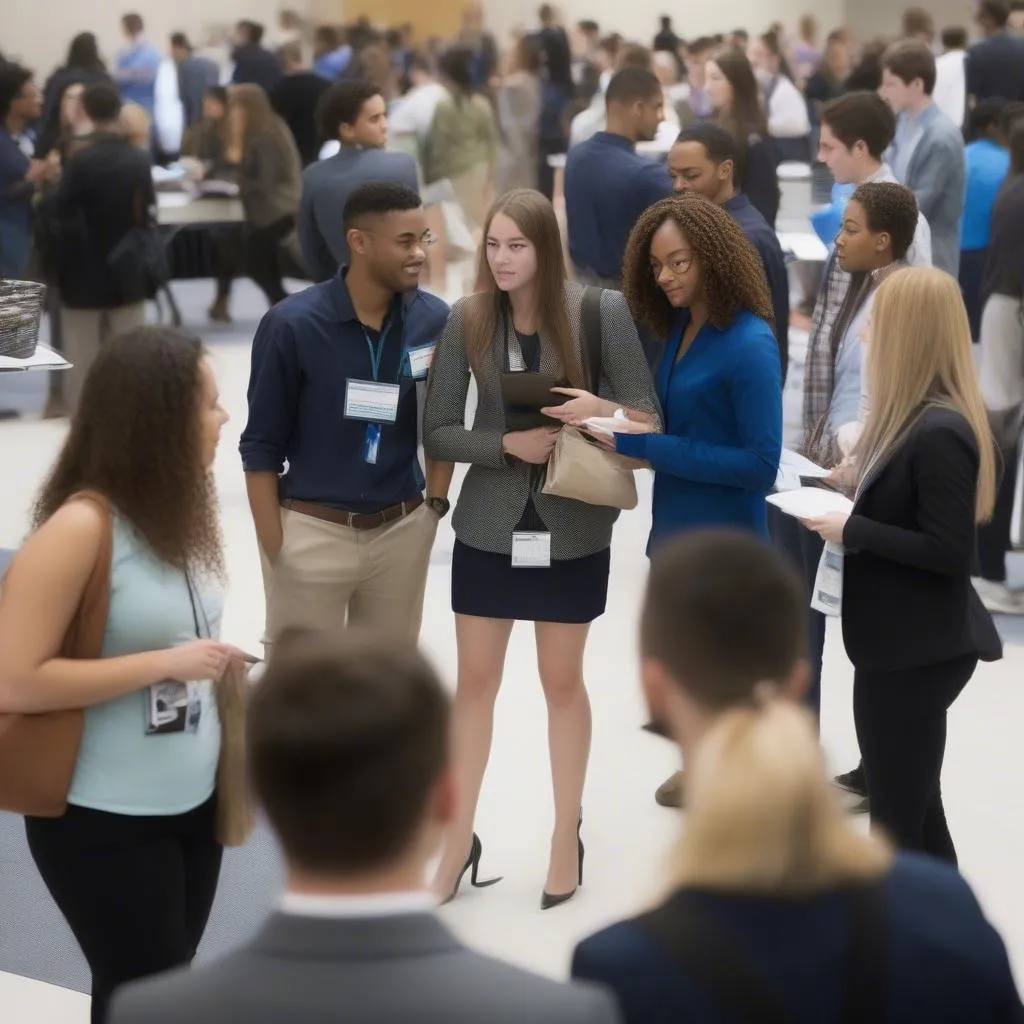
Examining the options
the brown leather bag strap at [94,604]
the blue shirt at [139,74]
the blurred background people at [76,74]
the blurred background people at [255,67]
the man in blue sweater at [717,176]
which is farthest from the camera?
the blue shirt at [139,74]

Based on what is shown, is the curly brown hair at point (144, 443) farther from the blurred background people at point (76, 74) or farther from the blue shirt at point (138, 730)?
the blurred background people at point (76, 74)

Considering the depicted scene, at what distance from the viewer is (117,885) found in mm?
2148

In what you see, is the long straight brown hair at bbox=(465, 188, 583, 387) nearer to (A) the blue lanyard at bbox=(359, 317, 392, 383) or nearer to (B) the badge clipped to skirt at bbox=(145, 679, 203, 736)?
(A) the blue lanyard at bbox=(359, 317, 392, 383)

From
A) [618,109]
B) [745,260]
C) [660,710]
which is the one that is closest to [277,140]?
[618,109]

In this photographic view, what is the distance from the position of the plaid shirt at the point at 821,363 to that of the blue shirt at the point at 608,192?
4.74 ft

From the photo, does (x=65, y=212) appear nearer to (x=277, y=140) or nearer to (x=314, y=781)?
(x=277, y=140)

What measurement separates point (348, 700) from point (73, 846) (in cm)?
107

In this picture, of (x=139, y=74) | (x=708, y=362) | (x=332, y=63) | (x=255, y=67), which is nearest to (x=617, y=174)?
(x=708, y=362)

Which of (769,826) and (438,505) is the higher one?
(769,826)

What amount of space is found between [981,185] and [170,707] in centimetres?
624

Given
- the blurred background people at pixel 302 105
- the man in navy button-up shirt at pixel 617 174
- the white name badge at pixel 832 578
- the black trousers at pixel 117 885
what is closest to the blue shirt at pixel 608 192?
the man in navy button-up shirt at pixel 617 174

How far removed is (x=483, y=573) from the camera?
10.7 ft

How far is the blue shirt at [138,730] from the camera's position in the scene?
7.07ft

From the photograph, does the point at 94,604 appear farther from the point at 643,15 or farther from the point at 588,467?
the point at 643,15
